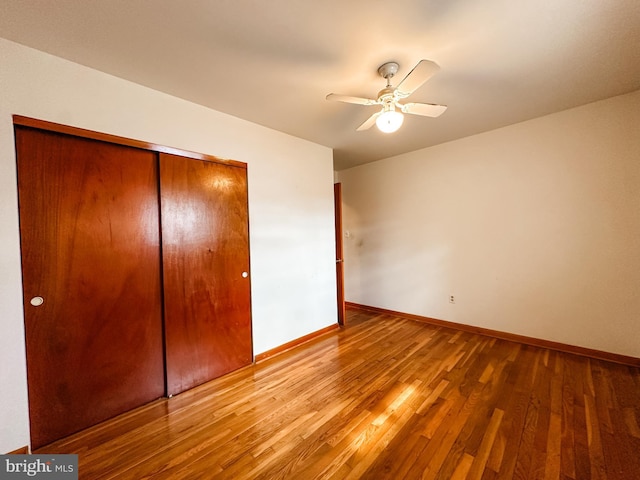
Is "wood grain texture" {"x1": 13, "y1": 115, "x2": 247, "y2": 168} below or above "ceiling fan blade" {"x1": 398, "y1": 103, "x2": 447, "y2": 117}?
below

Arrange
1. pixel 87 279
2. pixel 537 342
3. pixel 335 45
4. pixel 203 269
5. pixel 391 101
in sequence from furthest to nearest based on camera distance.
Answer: pixel 537 342
pixel 203 269
pixel 391 101
pixel 87 279
pixel 335 45

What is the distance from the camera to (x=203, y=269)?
2.30 meters

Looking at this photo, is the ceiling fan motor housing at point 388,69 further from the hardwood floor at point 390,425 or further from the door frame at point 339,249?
the hardwood floor at point 390,425

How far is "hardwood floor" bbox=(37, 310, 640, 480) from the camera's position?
54.6 inches

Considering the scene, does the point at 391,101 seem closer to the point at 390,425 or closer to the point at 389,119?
the point at 389,119

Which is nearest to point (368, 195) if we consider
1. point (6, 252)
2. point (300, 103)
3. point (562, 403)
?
point (300, 103)

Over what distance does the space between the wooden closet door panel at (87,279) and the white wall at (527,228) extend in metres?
3.27

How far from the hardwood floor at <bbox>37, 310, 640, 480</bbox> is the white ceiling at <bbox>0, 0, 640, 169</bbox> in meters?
2.51

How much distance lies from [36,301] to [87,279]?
0.26 metres

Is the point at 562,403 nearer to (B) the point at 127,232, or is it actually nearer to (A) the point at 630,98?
(A) the point at 630,98

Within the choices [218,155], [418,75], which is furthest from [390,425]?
[218,155]

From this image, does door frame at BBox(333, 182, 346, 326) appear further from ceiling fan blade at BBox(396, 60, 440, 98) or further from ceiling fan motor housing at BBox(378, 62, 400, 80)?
ceiling fan blade at BBox(396, 60, 440, 98)

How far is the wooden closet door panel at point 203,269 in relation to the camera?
83.1 inches

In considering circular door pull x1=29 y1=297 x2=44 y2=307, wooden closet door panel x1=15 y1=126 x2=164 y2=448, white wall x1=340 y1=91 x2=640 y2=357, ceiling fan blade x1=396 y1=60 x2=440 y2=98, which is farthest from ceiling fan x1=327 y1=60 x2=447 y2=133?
circular door pull x1=29 y1=297 x2=44 y2=307
